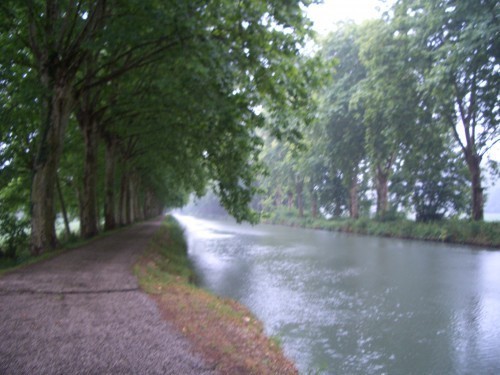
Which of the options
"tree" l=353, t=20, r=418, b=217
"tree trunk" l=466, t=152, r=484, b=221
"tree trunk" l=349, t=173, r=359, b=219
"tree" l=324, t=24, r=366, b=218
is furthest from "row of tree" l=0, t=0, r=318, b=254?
"tree trunk" l=349, t=173, r=359, b=219

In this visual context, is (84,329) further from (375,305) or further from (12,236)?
(12,236)

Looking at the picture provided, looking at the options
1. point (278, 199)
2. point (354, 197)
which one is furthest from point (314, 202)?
point (278, 199)

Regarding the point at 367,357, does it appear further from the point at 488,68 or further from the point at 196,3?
the point at 488,68

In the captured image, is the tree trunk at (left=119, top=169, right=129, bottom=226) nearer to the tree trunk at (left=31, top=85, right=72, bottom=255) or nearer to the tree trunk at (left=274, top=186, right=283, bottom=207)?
the tree trunk at (left=31, top=85, right=72, bottom=255)

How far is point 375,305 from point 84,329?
849 centimetres

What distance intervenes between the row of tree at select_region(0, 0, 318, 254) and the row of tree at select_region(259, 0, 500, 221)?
10.1 feet

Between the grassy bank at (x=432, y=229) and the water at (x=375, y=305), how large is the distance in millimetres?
2995

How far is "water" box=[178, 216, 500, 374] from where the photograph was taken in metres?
8.54

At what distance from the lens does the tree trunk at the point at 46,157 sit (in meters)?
13.0

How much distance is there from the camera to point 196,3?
10898mm

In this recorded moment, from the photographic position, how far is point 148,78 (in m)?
18.4

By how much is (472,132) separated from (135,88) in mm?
20762

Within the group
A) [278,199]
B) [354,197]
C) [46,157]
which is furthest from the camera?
[278,199]

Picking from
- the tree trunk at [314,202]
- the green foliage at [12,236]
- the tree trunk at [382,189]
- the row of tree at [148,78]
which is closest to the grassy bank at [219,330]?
the row of tree at [148,78]
